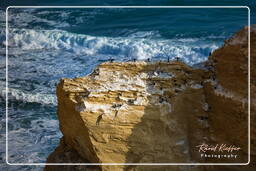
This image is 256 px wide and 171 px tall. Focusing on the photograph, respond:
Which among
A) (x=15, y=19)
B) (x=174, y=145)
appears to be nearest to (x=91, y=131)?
(x=174, y=145)

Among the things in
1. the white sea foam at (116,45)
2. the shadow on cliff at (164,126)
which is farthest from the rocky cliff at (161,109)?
the white sea foam at (116,45)

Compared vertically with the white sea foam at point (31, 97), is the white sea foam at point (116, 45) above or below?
above

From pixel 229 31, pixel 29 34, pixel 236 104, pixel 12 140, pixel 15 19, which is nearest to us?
pixel 236 104

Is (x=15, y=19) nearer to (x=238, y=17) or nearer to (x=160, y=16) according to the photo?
(x=160, y=16)

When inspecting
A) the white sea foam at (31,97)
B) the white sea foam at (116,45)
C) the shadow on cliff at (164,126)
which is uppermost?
the shadow on cliff at (164,126)

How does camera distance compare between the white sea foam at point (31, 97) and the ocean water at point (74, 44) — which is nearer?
the ocean water at point (74, 44)

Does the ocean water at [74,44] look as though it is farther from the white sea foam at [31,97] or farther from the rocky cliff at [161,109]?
the rocky cliff at [161,109]

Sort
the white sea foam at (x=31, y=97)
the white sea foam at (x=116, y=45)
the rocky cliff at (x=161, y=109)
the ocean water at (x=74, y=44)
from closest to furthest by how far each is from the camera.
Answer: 1. the rocky cliff at (x=161, y=109)
2. the ocean water at (x=74, y=44)
3. the white sea foam at (x=31, y=97)
4. the white sea foam at (x=116, y=45)
